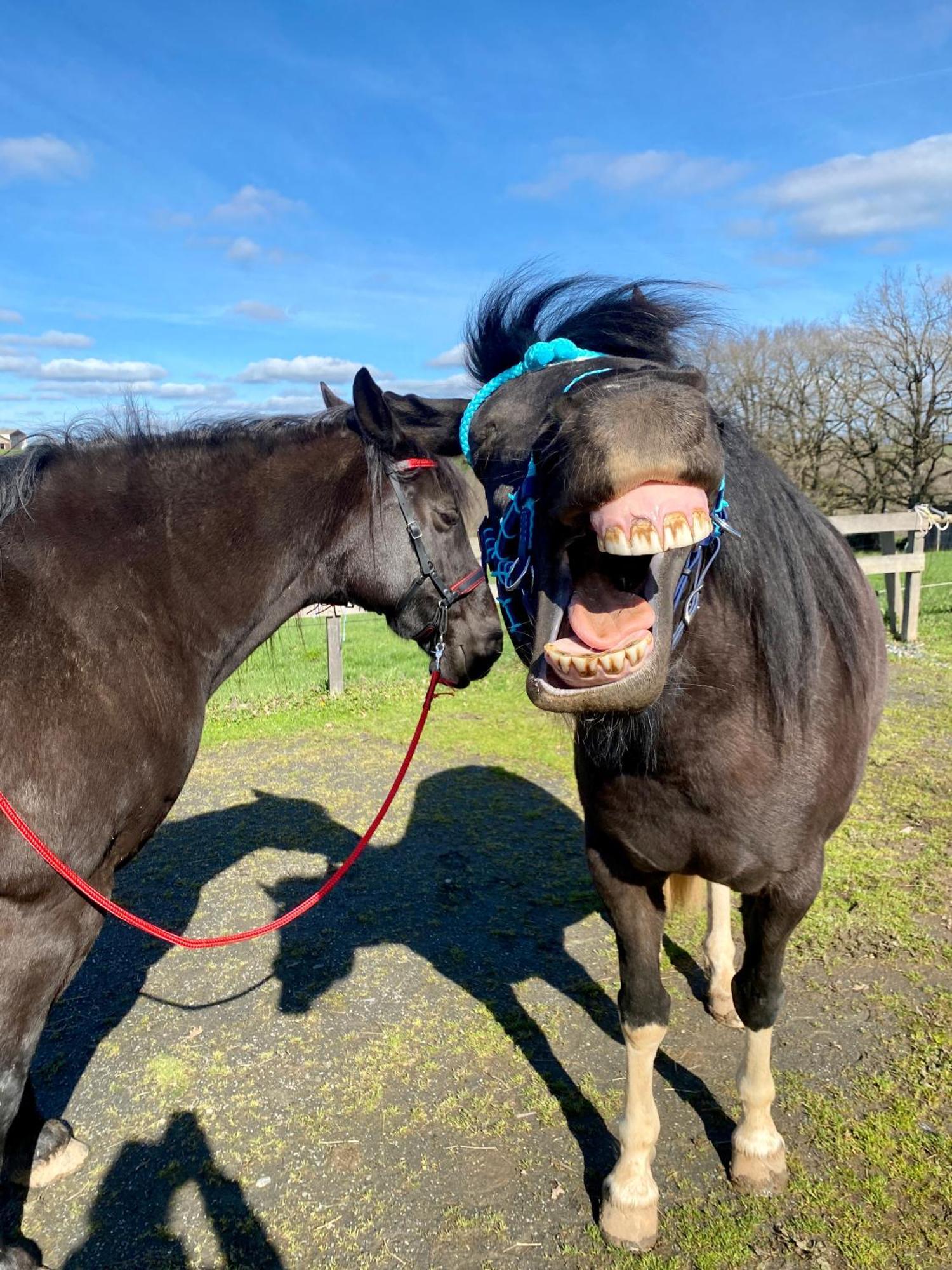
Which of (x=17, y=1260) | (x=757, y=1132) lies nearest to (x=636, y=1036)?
(x=757, y=1132)

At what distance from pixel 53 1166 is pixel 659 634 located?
117 inches

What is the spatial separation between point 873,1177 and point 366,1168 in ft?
5.74

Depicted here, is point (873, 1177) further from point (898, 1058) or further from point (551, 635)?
point (551, 635)

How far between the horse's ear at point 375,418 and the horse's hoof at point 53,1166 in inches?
111

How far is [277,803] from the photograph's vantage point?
614cm

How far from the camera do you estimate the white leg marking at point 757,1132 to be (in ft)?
8.67

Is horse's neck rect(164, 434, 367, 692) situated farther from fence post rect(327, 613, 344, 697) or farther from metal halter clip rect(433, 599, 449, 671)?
fence post rect(327, 613, 344, 697)

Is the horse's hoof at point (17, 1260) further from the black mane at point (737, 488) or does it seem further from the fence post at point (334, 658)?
the fence post at point (334, 658)

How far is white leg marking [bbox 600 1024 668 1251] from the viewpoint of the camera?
8.16 ft

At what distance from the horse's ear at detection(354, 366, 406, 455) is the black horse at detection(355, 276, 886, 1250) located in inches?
3.6

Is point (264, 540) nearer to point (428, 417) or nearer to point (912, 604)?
point (428, 417)

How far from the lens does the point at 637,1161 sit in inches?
102

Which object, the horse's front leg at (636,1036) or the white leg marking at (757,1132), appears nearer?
the horse's front leg at (636,1036)

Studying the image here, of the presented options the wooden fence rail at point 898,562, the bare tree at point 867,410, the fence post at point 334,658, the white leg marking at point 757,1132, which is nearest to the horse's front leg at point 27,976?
the white leg marking at point 757,1132
